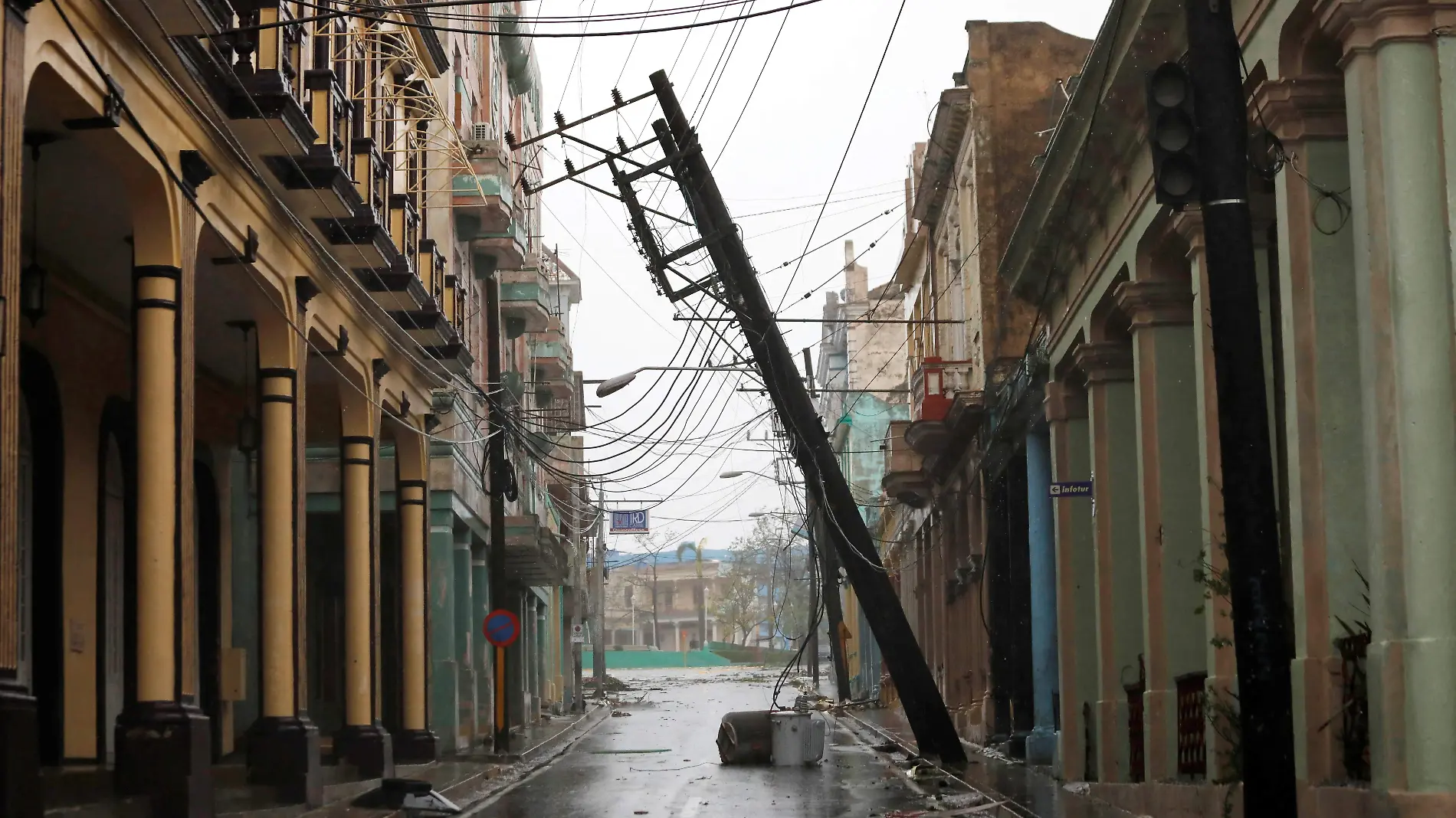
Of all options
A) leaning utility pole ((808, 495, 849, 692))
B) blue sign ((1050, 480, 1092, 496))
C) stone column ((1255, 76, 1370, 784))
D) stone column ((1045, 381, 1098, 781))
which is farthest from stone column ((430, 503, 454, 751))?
stone column ((1255, 76, 1370, 784))

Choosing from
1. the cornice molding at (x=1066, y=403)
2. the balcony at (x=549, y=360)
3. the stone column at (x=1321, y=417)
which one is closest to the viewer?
the stone column at (x=1321, y=417)

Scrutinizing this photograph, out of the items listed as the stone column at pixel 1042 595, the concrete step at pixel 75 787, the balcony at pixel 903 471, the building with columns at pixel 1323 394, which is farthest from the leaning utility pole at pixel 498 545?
the building with columns at pixel 1323 394

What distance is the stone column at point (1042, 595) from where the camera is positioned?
1000 inches

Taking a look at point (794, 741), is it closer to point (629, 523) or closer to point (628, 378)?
point (628, 378)

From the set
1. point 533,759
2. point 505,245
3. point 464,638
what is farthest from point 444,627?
point 505,245

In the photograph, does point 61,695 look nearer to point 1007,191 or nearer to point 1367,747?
Result: point 1367,747

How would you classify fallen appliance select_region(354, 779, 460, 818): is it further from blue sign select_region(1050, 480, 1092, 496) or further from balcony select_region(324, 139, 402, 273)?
blue sign select_region(1050, 480, 1092, 496)

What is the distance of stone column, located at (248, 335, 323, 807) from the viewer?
17.8 meters

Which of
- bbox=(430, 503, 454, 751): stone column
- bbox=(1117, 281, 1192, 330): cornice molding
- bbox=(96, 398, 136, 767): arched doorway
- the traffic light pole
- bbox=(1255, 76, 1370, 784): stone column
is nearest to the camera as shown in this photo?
bbox=(1255, 76, 1370, 784): stone column

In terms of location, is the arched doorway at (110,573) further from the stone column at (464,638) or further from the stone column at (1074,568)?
the stone column at (464,638)

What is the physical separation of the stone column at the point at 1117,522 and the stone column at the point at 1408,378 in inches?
327

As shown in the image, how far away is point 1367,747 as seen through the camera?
10797 mm

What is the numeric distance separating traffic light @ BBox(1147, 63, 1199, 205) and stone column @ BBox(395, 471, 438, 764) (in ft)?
61.4

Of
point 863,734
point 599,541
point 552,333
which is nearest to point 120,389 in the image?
point 863,734
